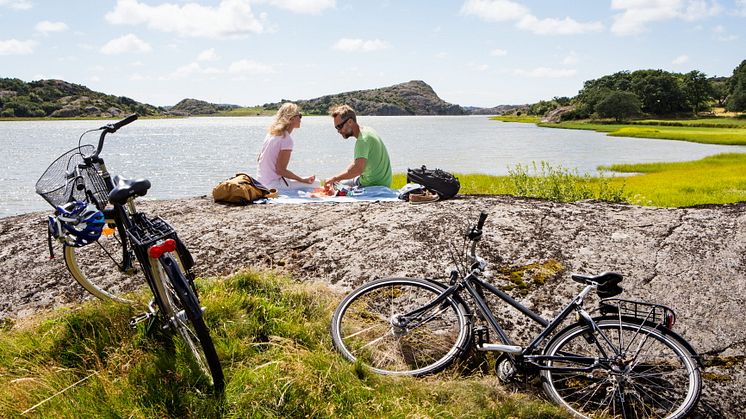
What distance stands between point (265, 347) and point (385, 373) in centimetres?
95

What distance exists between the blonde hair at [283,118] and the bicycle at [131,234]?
5.17 metres

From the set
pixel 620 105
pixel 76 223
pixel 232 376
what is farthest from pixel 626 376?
pixel 620 105

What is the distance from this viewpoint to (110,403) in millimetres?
3201

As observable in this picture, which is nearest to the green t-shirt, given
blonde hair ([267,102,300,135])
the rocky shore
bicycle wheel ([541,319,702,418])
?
blonde hair ([267,102,300,135])

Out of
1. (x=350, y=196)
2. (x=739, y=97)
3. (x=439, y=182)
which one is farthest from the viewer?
(x=739, y=97)

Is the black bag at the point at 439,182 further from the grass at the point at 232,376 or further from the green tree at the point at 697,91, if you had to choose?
the green tree at the point at 697,91

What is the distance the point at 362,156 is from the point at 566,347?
5.93 metres

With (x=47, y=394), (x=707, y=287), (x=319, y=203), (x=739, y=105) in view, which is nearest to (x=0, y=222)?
(x=319, y=203)

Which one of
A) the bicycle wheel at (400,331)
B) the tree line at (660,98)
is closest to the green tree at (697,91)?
the tree line at (660,98)

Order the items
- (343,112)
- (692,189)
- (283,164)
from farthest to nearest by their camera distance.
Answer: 1. (692,189)
2. (283,164)
3. (343,112)

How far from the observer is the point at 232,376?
3.52 metres

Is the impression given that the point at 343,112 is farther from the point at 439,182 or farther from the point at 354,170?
the point at 439,182

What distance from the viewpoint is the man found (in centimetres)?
918

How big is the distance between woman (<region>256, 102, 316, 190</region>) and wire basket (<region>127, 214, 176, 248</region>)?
5.74m
